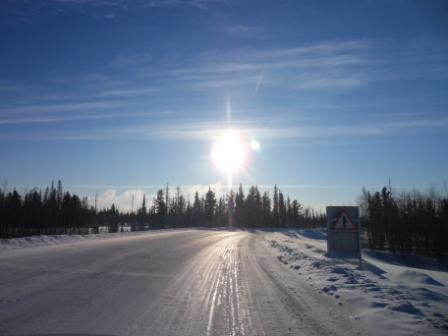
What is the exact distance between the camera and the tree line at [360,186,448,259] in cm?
5212

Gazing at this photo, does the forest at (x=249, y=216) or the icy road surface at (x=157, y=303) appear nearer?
the icy road surface at (x=157, y=303)

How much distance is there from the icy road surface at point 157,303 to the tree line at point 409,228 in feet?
154

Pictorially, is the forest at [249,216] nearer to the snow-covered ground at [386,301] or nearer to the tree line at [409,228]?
the tree line at [409,228]

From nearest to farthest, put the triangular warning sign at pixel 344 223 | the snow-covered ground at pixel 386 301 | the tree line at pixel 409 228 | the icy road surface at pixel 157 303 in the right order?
the icy road surface at pixel 157 303 < the snow-covered ground at pixel 386 301 < the triangular warning sign at pixel 344 223 < the tree line at pixel 409 228

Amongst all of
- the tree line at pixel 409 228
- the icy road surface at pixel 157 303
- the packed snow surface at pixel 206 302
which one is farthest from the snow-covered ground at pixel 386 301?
the tree line at pixel 409 228

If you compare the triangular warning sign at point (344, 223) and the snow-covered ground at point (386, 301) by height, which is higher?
the triangular warning sign at point (344, 223)

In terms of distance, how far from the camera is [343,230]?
17.1 metres

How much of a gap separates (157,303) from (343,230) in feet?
37.3

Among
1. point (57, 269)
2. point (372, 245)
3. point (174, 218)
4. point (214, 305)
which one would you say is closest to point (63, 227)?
point (174, 218)

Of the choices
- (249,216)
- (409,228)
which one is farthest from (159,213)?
(409,228)

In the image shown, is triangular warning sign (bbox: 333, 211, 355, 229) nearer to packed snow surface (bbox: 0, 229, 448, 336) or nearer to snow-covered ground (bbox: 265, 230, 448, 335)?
packed snow surface (bbox: 0, 229, 448, 336)

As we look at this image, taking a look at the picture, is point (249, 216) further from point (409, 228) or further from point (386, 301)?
point (386, 301)

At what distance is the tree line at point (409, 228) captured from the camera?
52125mm

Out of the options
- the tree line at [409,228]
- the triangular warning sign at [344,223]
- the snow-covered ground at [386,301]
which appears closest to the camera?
the snow-covered ground at [386,301]
